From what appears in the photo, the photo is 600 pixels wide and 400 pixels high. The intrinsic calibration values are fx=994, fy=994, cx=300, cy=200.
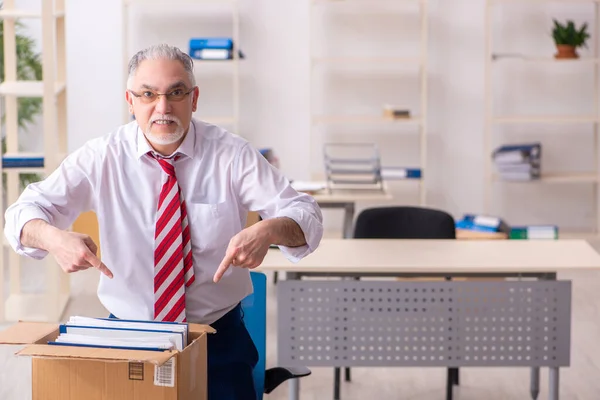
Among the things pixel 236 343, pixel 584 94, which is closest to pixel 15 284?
pixel 236 343

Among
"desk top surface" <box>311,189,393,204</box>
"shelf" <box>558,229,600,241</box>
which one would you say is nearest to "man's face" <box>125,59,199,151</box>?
"desk top surface" <box>311,189,393,204</box>

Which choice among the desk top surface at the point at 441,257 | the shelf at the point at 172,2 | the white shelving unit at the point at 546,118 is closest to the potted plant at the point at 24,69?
the shelf at the point at 172,2

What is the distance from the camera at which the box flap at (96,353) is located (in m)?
1.75

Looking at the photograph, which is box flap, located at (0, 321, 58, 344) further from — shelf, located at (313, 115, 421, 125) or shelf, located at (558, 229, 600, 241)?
shelf, located at (558, 229, 600, 241)

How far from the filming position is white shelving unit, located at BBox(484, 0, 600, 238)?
281 inches

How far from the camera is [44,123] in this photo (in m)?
4.89

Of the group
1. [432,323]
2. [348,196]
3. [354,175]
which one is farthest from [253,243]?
[354,175]

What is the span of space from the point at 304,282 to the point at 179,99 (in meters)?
1.48

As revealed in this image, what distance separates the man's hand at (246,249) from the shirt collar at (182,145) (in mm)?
380

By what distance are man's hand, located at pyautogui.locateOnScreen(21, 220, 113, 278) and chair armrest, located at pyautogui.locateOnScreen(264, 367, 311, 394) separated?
880 millimetres

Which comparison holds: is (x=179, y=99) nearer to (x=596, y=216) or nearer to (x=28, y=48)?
Result: (x=28, y=48)

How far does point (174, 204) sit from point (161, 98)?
0.25 m

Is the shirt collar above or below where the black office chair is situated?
above

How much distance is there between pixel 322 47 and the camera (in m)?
7.45
